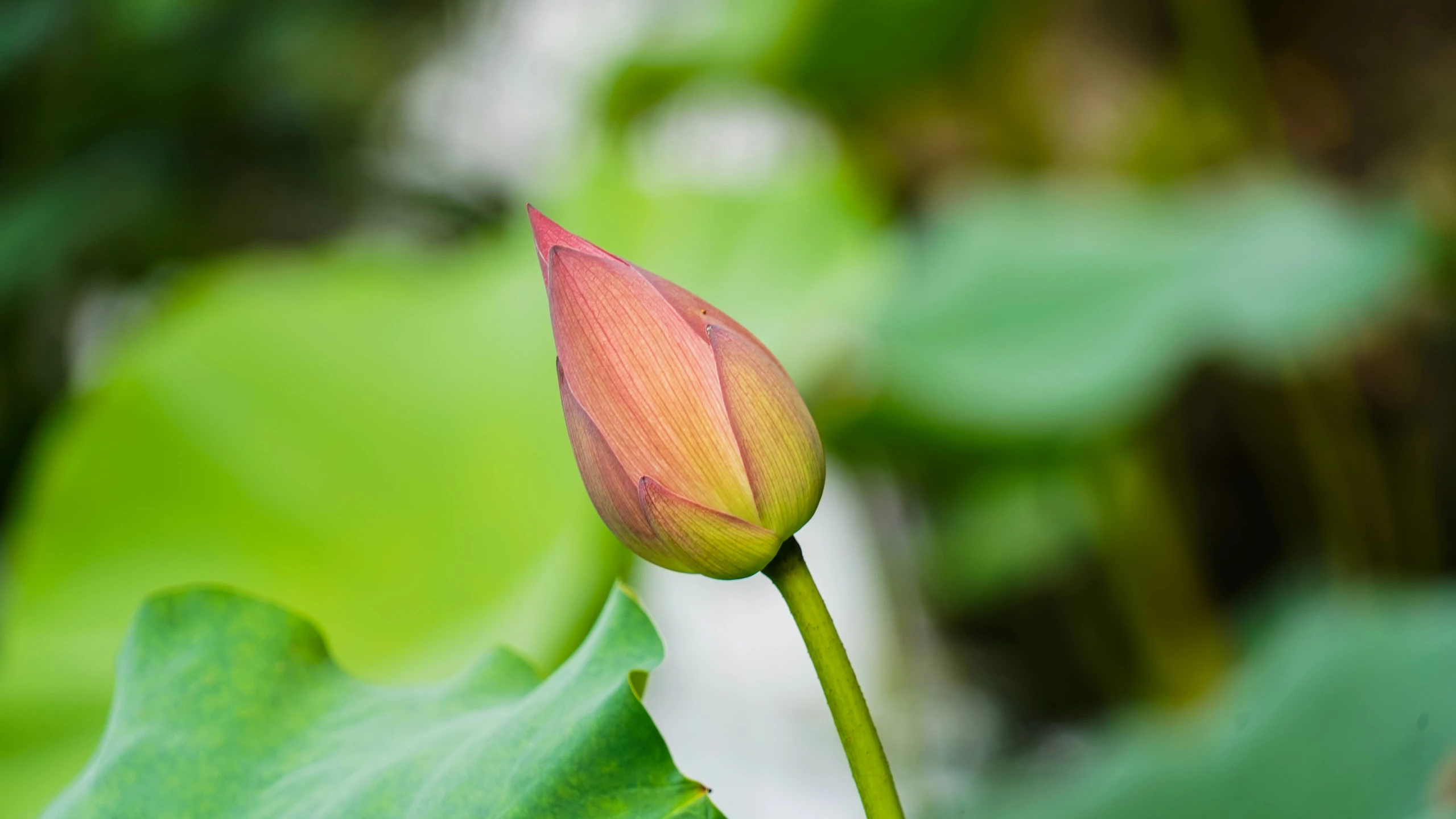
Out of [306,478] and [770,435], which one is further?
[306,478]

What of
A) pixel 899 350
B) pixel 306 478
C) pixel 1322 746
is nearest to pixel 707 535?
pixel 1322 746

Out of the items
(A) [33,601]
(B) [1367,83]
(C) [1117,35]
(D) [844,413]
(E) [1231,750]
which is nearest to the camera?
(E) [1231,750]

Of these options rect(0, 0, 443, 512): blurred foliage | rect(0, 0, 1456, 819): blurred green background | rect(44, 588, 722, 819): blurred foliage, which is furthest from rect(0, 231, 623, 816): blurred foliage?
rect(44, 588, 722, 819): blurred foliage

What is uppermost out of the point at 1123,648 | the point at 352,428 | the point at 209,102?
the point at 209,102

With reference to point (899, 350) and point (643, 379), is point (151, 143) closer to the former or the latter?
point (899, 350)

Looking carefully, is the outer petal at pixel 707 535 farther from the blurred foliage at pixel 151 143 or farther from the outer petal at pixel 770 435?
the blurred foliage at pixel 151 143

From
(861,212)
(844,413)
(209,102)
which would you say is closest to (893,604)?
(844,413)

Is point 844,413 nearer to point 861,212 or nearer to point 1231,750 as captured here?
point 861,212

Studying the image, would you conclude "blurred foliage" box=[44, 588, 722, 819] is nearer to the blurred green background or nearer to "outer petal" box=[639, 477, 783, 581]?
"outer petal" box=[639, 477, 783, 581]
